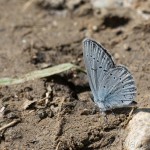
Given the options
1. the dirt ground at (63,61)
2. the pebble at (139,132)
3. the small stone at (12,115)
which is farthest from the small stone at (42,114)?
the pebble at (139,132)

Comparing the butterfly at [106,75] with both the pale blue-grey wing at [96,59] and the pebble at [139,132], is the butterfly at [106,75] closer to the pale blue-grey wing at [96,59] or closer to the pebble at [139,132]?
the pale blue-grey wing at [96,59]

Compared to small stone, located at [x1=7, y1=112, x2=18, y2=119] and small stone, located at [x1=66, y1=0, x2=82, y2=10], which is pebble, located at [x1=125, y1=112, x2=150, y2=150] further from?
small stone, located at [x1=66, y1=0, x2=82, y2=10]

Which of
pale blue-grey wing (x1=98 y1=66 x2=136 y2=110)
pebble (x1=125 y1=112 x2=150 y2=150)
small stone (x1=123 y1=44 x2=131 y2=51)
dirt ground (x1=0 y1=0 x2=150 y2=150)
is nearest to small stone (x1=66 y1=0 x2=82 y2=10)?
dirt ground (x1=0 y1=0 x2=150 y2=150)

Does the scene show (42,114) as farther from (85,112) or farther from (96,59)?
(96,59)

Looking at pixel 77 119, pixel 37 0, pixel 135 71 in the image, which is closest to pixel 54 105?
pixel 77 119

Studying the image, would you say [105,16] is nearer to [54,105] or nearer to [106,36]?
[106,36]

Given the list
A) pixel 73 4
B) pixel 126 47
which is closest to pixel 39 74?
pixel 126 47
